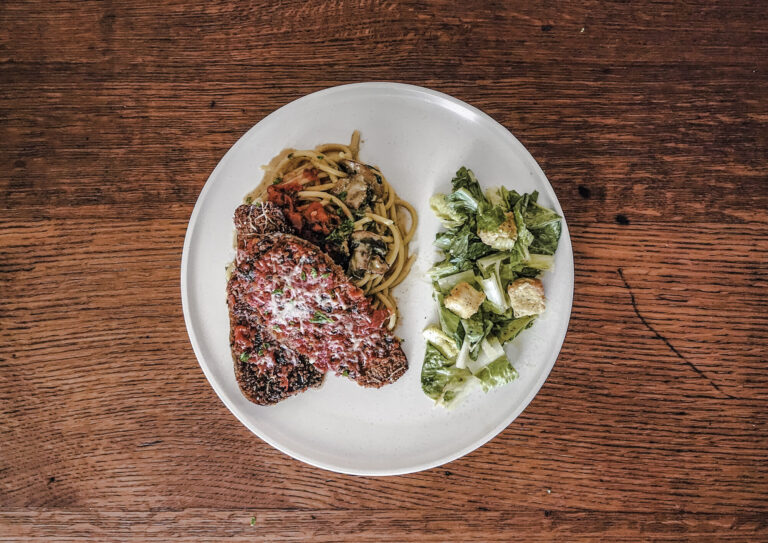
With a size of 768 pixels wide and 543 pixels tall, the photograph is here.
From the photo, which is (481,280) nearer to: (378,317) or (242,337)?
(378,317)

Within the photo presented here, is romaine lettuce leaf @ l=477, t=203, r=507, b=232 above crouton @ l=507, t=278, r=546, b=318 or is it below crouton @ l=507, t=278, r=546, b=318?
above

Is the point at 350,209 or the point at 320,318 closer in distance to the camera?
the point at 320,318

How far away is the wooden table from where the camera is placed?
11.5 feet

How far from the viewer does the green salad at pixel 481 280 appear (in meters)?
3.05

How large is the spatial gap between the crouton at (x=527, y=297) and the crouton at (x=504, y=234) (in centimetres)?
26

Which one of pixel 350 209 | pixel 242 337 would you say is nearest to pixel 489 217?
pixel 350 209

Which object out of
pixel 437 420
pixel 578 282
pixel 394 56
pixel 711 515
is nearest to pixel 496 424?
pixel 437 420

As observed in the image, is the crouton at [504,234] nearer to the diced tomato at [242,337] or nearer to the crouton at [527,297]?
the crouton at [527,297]

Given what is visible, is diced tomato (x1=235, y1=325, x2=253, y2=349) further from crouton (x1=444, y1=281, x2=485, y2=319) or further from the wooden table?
crouton (x1=444, y1=281, x2=485, y2=319)

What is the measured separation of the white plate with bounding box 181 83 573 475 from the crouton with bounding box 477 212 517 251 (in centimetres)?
32

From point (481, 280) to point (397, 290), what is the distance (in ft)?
1.89

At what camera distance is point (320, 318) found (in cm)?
298

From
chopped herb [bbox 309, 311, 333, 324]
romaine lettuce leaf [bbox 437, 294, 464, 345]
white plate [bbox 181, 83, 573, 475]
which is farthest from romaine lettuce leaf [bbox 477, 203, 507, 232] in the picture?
chopped herb [bbox 309, 311, 333, 324]

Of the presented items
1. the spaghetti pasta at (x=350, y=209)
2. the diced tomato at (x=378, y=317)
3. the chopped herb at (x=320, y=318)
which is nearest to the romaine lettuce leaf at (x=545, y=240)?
the spaghetti pasta at (x=350, y=209)
